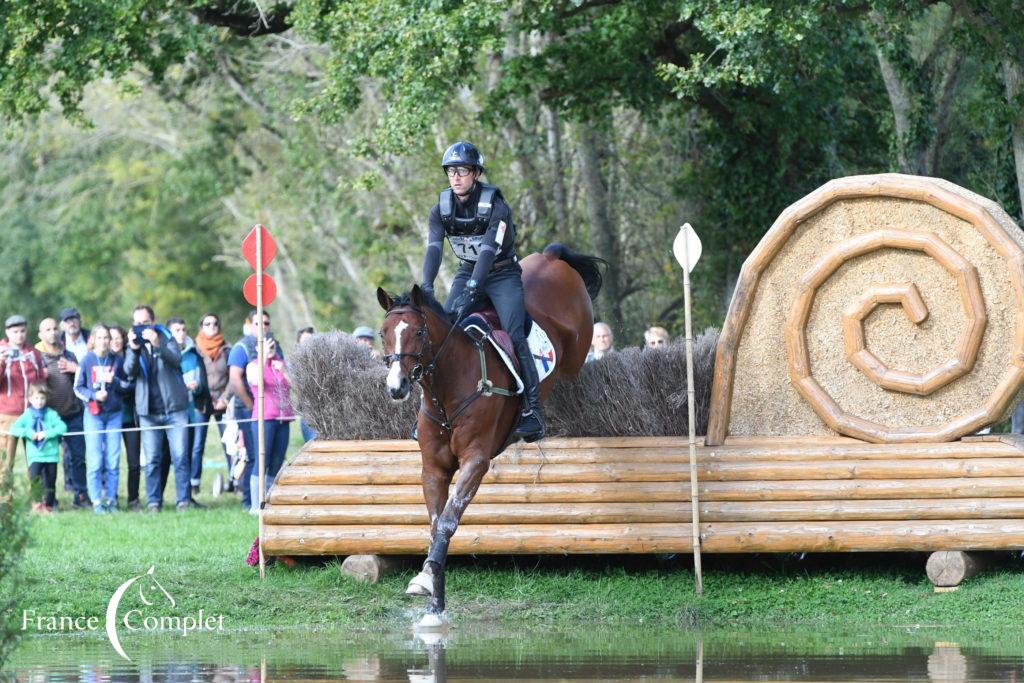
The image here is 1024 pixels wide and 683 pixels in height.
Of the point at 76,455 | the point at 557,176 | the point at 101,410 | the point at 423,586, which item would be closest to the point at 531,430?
the point at 423,586

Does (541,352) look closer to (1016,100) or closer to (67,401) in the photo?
(1016,100)

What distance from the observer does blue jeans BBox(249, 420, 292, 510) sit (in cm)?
1675

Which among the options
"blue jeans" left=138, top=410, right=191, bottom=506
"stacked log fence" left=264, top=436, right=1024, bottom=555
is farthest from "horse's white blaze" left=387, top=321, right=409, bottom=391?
"blue jeans" left=138, top=410, right=191, bottom=506

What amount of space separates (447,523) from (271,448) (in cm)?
713

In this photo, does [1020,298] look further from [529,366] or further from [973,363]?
[529,366]

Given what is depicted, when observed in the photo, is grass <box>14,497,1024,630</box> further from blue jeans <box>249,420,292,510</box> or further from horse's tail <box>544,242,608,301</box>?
blue jeans <box>249,420,292,510</box>

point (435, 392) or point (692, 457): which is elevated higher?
point (435, 392)

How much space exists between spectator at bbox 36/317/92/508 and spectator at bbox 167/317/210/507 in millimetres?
1187

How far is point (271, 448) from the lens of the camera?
Result: 17.1 meters

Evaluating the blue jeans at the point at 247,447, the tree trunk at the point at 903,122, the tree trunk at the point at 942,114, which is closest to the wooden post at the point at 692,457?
the blue jeans at the point at 247,447

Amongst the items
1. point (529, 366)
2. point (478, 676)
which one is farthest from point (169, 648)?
point (529, 366)

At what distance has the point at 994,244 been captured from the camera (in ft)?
37.0

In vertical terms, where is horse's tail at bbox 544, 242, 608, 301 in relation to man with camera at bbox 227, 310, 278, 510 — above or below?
above

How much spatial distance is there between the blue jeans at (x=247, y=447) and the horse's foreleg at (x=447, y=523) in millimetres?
7266
